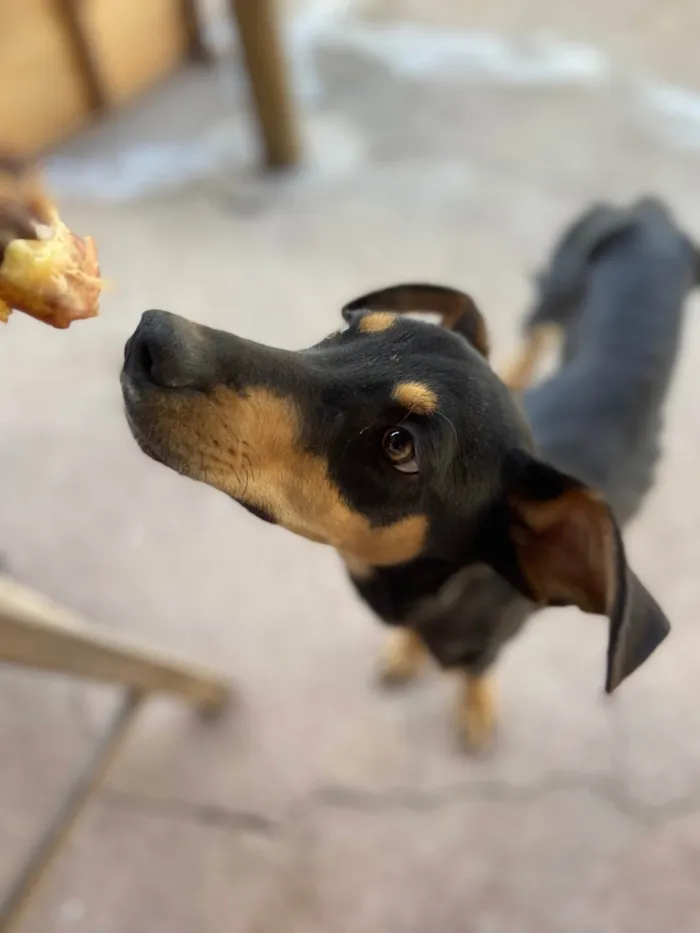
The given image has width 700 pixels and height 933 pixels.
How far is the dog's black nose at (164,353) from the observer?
34.4 inches

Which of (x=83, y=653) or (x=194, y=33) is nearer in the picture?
(x=83, y=653)

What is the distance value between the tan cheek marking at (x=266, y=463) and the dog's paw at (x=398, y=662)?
799 mm

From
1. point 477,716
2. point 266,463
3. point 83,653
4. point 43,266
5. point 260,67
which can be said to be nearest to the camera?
point 43,266

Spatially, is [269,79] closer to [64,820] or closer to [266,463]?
[266,463]

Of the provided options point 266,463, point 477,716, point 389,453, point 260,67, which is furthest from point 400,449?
point 260,67

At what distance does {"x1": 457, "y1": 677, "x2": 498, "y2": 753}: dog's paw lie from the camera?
1848 mm

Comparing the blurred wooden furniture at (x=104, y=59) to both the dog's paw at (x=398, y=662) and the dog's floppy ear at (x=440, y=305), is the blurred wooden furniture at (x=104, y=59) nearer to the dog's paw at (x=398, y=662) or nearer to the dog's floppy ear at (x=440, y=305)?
the dog's floppy ear at (x=440, y=305)

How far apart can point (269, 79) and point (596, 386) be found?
1.73 metres

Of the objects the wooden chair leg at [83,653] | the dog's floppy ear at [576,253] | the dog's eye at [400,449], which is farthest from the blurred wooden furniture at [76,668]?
the dog's floppy ear at [576,253]

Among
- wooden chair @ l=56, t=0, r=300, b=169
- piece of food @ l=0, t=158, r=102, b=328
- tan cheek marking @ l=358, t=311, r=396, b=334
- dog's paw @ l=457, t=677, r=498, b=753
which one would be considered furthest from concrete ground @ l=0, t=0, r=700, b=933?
tan cheek marking @ l=358, t=311, r=396, b=334

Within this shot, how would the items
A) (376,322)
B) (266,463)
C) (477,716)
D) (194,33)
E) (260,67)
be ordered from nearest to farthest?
(266,463) < (376,322) < (477,716) < (260,67) < (194,33)

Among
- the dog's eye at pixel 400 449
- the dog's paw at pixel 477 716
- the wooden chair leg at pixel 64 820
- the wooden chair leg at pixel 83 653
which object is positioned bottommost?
the dog's paw at pixel 477 716

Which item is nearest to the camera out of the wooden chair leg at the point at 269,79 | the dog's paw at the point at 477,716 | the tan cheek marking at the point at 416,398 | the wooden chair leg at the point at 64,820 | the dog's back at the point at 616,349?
the tan cheek marking at the point at 416,398

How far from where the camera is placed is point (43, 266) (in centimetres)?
70
